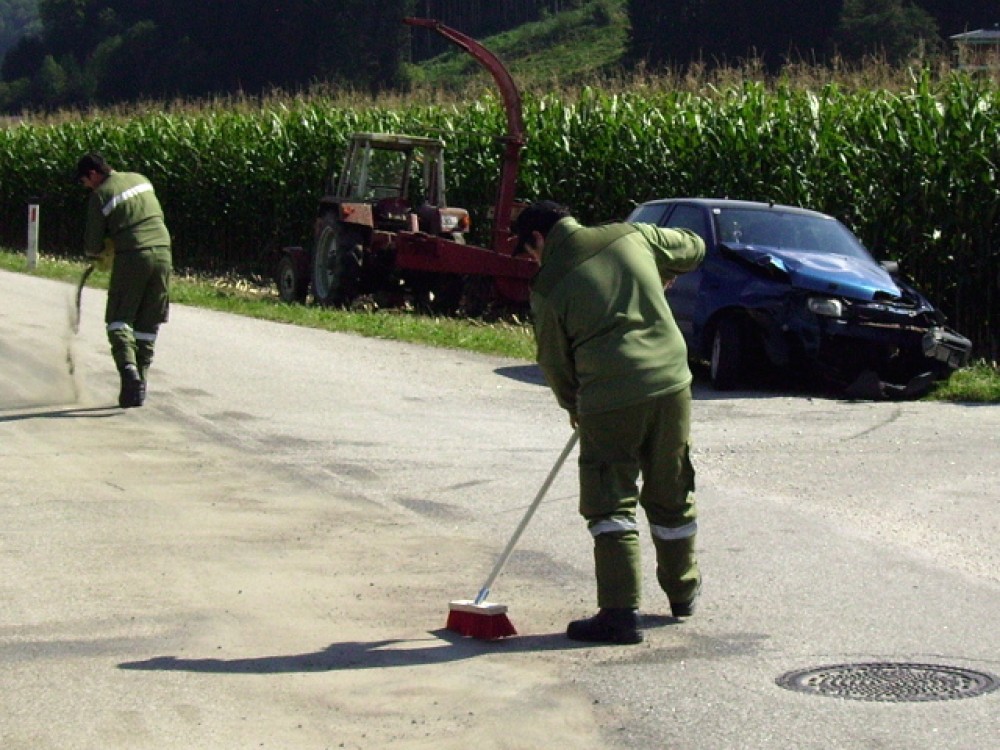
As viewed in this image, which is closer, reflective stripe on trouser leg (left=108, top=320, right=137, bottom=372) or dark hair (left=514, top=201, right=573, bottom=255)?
dark hair (left=514, top=201, right=573, bottom=255)

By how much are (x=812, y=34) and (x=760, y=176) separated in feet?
132

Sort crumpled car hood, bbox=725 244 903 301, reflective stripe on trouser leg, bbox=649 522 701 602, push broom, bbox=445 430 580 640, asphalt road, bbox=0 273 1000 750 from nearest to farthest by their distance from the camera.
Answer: asphalt road, bbox=0 273 1000 750 < push broom, bbox=445 430 580 640 < reflective stripe on trouser leg, bbox=649 522 701 602 < crumpled car hood, bbox=725 244 903 301

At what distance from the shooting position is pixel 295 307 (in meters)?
22.3

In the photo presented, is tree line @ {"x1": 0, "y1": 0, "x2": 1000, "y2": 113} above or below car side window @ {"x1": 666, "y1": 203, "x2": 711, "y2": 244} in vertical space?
above

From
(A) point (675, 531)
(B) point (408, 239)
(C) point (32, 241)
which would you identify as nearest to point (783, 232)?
(B) point (408, 239)

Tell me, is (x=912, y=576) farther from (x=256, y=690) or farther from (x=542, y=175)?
(x=542, y=175)

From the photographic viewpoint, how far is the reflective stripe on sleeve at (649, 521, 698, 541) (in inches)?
267

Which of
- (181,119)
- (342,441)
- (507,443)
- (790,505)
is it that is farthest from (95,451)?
(181,119)

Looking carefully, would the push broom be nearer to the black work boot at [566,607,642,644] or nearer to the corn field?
the black work boot at [566,607,642,644]

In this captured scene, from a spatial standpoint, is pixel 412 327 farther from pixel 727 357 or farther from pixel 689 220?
pixel 727 357

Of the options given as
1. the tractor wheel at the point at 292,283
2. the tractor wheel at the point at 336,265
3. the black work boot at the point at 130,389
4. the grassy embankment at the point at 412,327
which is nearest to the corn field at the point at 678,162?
the grassy embankment at the point at 412,327

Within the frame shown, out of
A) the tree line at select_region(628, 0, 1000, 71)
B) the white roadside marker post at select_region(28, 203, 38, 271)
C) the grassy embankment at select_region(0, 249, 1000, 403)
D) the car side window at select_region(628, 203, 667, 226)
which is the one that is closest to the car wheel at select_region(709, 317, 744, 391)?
the grassy embankment at select_region(0, 249, 1000, 403)

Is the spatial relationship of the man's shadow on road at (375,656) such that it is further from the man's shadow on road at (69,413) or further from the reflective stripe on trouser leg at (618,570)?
the man's shadow on road at (69,413)

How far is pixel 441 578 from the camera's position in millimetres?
7664
